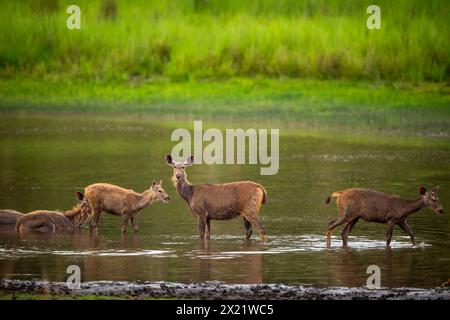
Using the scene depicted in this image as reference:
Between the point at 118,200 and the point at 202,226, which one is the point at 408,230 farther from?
the point at 118,200

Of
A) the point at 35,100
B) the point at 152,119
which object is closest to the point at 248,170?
the point at 152,119

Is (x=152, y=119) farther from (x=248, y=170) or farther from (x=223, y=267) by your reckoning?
(x=223, y=267)

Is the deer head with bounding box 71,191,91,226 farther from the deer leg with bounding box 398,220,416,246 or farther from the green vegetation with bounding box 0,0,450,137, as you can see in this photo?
the green vegetation with bounding box 0,0,450,137

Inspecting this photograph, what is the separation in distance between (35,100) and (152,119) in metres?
3.44

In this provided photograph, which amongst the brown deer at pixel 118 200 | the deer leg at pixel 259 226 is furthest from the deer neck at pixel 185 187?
the deer leg at pixel 259 226

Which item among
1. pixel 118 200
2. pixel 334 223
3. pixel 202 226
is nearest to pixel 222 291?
pixel 334 223

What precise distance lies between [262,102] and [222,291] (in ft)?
62.5

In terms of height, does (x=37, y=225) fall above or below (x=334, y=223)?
below

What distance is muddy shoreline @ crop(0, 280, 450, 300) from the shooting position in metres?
13.8

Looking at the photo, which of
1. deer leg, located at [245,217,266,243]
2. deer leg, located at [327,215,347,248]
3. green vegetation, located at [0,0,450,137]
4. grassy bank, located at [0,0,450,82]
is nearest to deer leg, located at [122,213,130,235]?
deer leg, located at [245,217,266,243]

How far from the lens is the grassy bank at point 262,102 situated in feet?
100

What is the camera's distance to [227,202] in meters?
17.8

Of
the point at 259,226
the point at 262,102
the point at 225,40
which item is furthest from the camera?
the point at 225,40

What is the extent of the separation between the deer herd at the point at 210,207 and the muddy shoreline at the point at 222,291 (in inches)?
122
